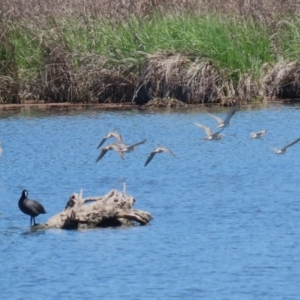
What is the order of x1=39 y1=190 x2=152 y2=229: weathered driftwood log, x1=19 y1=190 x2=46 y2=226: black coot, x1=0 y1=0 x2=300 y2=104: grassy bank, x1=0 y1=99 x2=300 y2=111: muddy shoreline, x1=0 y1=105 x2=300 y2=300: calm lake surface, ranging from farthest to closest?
x1=0 y1=99 x2=300 y2=111: muddy shoreline, x1=0 y1=0 x2=300 y2=104: grassy bank, x1=19 y1=190 x2=46 y2=226: black coot, x1=39 y1=190 x2=152 y2=229: weathered driftwood log, x1=0 y1=105 x2=300 y2=300: calm lake surface

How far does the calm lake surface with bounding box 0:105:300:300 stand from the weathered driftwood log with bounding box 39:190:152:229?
0.47ft

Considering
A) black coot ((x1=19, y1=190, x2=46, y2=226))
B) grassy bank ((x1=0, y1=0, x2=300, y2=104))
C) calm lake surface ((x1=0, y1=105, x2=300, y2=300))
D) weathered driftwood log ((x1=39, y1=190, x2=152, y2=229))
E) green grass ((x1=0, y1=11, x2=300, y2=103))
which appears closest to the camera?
calm lake surface ((x1=0, y1=105, x2=300, y2=300))

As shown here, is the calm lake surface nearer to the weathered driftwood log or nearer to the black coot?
the weathered driftwood log

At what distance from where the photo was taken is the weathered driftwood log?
13.6m

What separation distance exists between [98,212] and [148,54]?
1139 centimetres

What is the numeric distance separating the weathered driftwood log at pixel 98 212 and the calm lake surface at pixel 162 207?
144 millimetres

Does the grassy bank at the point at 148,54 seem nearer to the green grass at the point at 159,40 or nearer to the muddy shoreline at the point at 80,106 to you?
the green grass at the point at 159,40

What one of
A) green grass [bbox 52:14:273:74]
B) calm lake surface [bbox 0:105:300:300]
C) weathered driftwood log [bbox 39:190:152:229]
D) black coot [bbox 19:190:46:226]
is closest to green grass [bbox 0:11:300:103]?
green grass [bbox 52:14:273:74]

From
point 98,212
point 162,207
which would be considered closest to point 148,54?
point 162,207

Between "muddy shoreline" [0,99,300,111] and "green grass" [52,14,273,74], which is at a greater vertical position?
"green grass" [52,14,273,74]

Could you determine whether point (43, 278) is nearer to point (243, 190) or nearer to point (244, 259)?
point (244, 259)

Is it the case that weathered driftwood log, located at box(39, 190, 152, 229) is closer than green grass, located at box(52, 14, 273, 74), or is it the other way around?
weathered driftwood log, located at box(39, 190, 152, 229)

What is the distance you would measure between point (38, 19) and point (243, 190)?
1007 centimetres

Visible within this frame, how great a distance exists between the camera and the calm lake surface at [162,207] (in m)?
12.0
